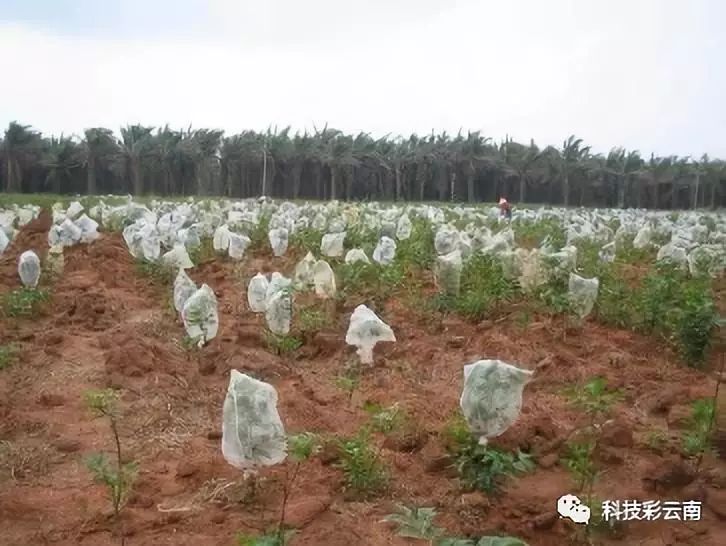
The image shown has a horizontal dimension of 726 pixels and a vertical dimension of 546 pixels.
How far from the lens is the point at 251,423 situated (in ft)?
10.3

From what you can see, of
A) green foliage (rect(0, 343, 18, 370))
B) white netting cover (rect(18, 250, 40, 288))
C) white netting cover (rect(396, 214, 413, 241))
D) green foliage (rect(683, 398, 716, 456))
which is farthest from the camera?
white netting cover (rect(396, 214, 413, 241))

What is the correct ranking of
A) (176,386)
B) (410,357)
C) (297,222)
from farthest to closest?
1. (297,222)
2. (410,357)
3. (176,386)

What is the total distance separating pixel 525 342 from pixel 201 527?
11.1 ft

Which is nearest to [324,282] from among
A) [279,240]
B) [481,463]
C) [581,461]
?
[279,240]

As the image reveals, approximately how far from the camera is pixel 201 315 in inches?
218

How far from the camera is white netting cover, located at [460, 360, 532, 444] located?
3.31m

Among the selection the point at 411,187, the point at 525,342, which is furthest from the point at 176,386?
the point at 411,187

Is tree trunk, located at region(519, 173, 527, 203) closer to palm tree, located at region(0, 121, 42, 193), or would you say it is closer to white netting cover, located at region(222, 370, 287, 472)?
palm tree, located at region(0, 121, 42, 193)

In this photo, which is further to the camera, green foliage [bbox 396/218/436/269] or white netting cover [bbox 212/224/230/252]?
white netting cover [bbox 212/224/230/252]

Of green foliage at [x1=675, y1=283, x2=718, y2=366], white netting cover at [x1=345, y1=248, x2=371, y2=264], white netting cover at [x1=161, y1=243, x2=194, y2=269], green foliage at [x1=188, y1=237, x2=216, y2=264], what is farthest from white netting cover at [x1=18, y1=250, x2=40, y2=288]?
green foliage at [x1=675, y1=283, x2=718, y2=366]

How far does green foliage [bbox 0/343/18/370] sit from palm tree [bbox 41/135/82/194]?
26448 millimetres

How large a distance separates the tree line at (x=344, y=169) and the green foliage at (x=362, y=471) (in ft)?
94.2

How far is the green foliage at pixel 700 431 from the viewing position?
144 inches

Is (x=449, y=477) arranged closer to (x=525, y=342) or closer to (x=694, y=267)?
(x=525, y=342)
